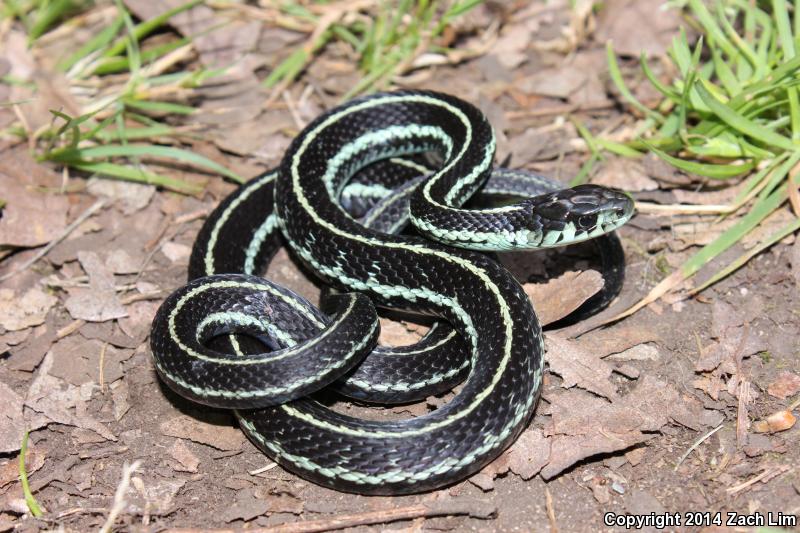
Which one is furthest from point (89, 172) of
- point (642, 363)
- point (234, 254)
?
point (642, 363)

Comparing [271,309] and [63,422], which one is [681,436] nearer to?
[271,309]

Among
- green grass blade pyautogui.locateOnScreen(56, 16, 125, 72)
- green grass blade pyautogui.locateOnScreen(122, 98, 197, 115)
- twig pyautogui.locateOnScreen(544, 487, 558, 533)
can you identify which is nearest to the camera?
twig pyautogui.locateOnScreen(544, 487, 558, 533)

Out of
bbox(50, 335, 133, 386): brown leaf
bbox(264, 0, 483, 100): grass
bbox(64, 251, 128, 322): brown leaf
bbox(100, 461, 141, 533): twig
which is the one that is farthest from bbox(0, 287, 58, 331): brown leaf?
bbox(264, 0, 483, 100): grass

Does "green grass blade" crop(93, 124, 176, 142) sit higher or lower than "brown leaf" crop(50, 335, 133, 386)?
higher

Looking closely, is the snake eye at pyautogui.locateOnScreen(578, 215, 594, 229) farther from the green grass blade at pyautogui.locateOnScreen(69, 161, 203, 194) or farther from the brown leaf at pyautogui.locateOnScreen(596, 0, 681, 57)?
the green grass blade at pyautogui.locateOnScreen(69, 161, 203, 194)

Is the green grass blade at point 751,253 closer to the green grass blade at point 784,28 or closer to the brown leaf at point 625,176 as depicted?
the brown leaf at point 625,176

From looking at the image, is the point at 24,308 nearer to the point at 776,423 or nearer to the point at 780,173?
the point at 776,423
